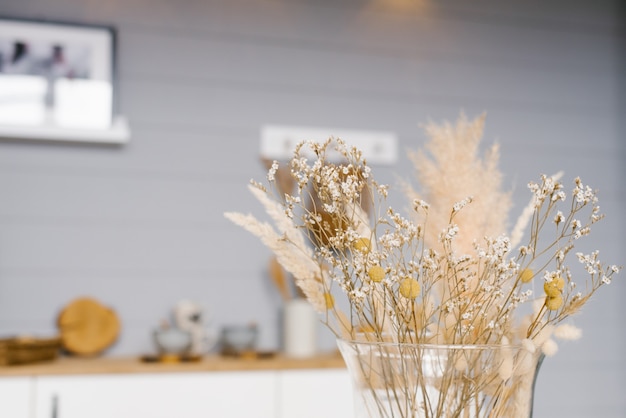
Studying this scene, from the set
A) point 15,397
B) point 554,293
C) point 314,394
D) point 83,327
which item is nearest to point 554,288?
point 554,293

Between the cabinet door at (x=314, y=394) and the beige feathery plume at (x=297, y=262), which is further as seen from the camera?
the cabinet door at (x=314, y=394)

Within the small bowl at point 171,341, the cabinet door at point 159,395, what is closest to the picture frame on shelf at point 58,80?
the small bowl at point 171,341

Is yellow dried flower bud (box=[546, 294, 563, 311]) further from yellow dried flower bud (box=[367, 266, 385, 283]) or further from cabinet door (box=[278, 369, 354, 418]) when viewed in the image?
cabinet door (box=[278, 369, 354, 418])

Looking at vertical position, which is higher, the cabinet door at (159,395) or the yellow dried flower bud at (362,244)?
the yellow dried flower bud at (362,244)

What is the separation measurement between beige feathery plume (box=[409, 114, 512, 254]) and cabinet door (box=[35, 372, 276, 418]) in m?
1.64

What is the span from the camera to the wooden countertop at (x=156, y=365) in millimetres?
2275

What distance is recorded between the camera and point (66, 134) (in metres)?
2.65

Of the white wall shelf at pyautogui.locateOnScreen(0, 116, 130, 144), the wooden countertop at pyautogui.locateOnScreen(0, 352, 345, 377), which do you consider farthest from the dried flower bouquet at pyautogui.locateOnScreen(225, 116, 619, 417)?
the white wall shelf at pyautogui.locateOnScreen(0, 116, 130, 144)

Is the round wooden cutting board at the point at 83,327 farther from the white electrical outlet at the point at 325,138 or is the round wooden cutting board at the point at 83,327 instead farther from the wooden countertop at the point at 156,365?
the white electrical outlet at the point at 325,138

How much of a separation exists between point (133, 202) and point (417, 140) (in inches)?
45.2

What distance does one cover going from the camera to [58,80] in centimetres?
270

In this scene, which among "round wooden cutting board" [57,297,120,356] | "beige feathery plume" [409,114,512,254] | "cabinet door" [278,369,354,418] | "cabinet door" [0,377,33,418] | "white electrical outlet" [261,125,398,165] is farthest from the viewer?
"white electrical outlet" [261,125,398,165]

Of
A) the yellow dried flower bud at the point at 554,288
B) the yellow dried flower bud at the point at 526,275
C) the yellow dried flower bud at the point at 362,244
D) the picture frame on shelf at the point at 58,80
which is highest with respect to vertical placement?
the picture frame on shelf at the point at 58,80

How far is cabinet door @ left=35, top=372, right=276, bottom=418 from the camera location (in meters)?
2.28
